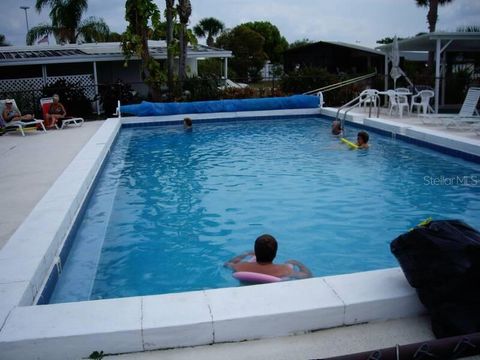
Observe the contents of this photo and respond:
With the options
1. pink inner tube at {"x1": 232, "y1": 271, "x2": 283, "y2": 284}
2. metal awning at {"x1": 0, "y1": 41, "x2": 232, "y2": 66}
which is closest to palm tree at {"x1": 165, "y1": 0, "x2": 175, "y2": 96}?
metal awning at {"x1": 0, "y1": 41, "x2": 232, "y2": 66}

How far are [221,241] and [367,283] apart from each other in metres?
2.89

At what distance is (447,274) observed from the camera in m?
2.91

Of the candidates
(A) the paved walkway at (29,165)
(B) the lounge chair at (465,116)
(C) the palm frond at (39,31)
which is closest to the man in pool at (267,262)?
(A) the paved walkway at (29,165)

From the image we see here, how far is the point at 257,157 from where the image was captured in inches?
439

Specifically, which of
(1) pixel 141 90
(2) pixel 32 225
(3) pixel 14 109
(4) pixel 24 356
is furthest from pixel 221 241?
(1) pixel 141 90

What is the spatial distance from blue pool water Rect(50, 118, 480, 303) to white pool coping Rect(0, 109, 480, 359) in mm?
1377

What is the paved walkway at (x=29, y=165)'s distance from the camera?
5954 millimetres

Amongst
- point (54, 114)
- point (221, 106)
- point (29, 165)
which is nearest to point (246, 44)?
point (221, 106)

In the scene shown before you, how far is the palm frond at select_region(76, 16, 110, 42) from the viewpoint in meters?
34.2

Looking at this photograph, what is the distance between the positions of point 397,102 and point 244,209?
10.3 meters

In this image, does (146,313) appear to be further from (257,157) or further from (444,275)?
(257,157)

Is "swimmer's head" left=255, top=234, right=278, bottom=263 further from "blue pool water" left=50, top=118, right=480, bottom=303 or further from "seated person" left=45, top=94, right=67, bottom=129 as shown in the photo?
"seated person" left=45, top=94, right=67, bottom=129

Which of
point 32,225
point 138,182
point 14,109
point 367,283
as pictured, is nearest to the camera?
point 367,283

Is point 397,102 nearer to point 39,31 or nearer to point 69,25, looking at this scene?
point 69,25
